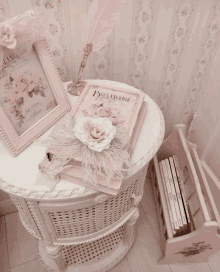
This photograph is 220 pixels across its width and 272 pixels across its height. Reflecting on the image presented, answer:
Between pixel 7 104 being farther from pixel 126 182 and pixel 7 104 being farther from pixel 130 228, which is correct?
pixel 130 228

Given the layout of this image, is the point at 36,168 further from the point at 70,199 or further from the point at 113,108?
the point at 113,108

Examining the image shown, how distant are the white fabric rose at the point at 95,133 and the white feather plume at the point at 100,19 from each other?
394 millimetres

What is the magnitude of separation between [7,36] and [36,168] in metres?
0.41

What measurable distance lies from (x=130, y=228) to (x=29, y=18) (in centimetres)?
115

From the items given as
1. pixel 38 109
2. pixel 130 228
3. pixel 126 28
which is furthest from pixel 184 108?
pixel 38 109

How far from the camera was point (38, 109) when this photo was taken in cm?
81

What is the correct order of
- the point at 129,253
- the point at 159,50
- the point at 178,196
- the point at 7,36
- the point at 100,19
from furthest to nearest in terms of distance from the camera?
1. the point at 129,253
2. the point at 178,196
3. the point at 159,50
4. the point at 100,19
5. the point at 7,36

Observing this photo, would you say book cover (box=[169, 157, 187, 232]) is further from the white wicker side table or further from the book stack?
the book stack

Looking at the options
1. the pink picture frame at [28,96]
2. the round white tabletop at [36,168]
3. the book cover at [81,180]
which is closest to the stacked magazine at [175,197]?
the round white tabletop at [36,168]

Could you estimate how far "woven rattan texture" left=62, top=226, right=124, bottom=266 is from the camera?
1394 mm

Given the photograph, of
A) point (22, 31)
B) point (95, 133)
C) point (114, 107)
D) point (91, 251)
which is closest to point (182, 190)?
point (91, 251)

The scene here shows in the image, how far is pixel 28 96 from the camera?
770 mm

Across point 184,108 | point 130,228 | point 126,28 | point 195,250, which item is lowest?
point 195,250

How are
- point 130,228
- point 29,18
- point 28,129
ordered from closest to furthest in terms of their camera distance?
point 29,18 → point 28,129 → point 130,228
